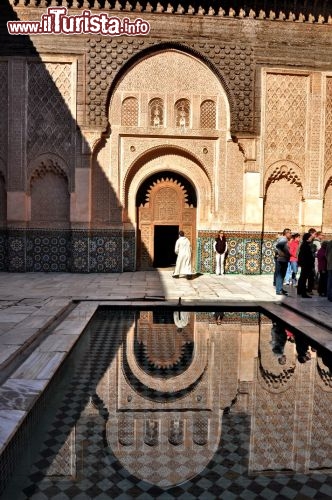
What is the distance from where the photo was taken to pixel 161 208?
9.94 m

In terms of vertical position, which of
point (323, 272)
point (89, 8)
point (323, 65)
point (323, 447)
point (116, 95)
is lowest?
point (323, 447)

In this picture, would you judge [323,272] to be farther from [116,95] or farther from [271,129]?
[116,95]

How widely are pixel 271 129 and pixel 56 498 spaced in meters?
8.67

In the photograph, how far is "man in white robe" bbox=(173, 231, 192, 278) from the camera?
8.72m

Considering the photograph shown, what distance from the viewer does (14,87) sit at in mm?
9188

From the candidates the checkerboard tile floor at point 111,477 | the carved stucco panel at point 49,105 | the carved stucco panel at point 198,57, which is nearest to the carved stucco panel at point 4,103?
the carved stucco panel at point 49,105

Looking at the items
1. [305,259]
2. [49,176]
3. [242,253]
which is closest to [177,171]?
[242,253]

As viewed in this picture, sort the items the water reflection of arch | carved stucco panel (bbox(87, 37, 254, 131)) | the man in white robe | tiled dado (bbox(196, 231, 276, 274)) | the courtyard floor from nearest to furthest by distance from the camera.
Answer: the courtyard floor → the water reflection of arch → the man in white robe → carved stucco panel (bbox(87, 37, 254, 131)) → tiled dado (bbox(196, 231, 276, 274))

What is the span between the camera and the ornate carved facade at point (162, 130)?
9.20 m

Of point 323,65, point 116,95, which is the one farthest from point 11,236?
point 323,65

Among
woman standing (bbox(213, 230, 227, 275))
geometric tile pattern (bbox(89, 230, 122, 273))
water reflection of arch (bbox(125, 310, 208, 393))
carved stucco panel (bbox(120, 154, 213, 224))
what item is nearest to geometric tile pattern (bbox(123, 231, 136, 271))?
geometric tile pattern (bbox(89, 230, 122, 273))

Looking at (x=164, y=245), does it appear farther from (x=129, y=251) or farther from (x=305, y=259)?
(x=305, y=259)

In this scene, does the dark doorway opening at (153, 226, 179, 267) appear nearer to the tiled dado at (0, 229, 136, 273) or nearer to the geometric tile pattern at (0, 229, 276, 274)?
the geometric tile pattern at (0, 229, 276, 274)

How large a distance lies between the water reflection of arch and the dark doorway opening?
753 cm
